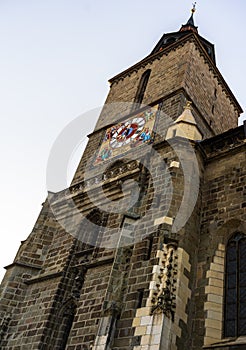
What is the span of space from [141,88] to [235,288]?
12.7 meters

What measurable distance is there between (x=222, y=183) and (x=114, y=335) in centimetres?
441

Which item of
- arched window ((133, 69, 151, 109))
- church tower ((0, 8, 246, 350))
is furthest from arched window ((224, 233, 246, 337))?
arched window ((133, 69, 151, 109))

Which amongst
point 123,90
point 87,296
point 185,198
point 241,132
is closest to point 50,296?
point 87,296

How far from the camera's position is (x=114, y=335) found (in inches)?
283

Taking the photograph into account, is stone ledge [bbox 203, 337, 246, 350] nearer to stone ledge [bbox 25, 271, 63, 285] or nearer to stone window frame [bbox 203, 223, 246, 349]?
stone window frame [bbox 203, 223, 246, 349]

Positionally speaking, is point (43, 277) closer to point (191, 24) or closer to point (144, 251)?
point (144, 251)

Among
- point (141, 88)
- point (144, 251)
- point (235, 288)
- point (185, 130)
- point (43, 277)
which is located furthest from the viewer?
point (141, 88)

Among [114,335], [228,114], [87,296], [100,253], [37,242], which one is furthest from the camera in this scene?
[228,114]

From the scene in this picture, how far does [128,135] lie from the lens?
15.2 metres

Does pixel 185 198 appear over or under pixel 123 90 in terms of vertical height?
under

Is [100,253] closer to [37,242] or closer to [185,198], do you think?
[185,198]

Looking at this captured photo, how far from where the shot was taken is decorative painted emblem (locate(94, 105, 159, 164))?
47.2ft

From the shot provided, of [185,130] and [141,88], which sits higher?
[141,88]

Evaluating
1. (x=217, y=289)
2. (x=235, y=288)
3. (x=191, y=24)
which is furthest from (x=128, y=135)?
(x=191, y=24)
